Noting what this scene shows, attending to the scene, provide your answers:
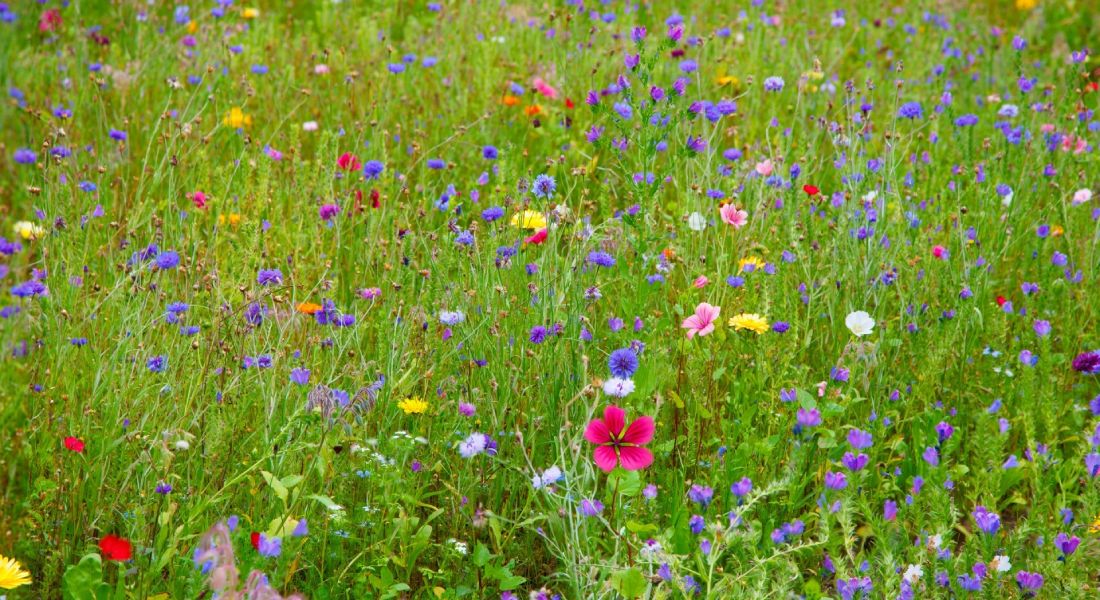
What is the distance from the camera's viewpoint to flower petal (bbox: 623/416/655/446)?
1795mm

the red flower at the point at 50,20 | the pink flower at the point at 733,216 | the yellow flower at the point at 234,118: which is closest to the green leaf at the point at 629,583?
the pink flower at the point at 733,216

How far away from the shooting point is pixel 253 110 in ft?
13.5

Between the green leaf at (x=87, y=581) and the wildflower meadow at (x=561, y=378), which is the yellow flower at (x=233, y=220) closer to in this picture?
the wildflower meadow at (x=561, y=378)

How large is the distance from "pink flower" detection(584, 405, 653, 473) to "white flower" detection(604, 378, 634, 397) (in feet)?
0.25

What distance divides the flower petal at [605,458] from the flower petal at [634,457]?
0.02 metres

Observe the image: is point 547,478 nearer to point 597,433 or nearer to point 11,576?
point 597,433

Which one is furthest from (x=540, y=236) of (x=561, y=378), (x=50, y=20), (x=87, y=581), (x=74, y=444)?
(x=50, y=20)

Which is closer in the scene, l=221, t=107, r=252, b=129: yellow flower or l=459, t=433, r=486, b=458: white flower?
l=459, t=433, r=486, b=458: white flower

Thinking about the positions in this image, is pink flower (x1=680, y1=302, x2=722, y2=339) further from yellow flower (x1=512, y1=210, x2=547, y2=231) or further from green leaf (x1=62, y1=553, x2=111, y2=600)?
green leaf (x1=62, y1=553, x2=111, y2=600)

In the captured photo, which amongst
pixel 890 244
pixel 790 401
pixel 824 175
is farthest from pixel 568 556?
pixel 824 175

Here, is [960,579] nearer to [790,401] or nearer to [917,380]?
[790,401]

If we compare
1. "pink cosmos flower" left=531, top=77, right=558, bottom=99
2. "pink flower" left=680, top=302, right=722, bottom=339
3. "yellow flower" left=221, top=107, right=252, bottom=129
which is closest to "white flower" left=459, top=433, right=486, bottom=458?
"pink flower" left=680, top=302, right=722, bottom=339

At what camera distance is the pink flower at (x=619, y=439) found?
1.79m

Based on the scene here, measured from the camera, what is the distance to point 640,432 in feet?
5.92
